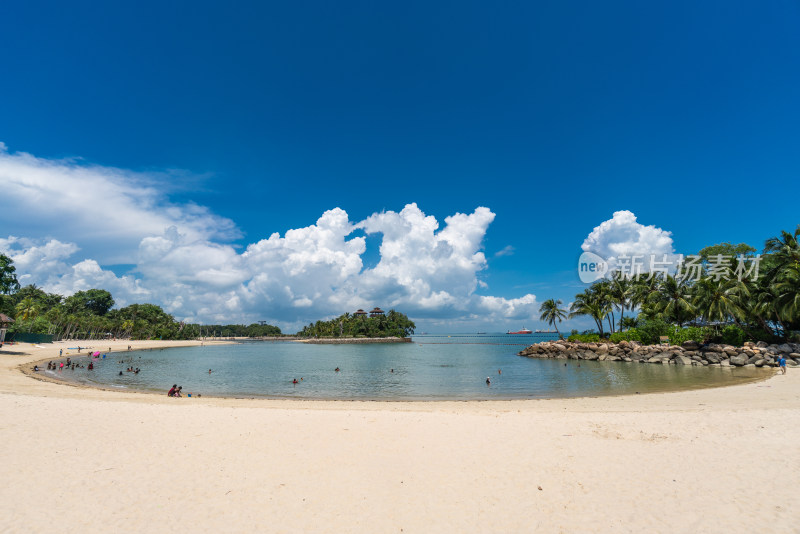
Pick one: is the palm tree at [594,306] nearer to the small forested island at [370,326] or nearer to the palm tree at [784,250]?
the palm tree at [784,250]

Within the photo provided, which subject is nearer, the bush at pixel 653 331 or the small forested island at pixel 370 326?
the bush at pixel 653 331

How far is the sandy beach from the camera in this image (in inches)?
265

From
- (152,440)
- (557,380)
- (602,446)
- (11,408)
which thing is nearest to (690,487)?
(602,446)

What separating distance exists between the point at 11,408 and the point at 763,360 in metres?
55.7

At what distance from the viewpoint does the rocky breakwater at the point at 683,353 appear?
36938mm

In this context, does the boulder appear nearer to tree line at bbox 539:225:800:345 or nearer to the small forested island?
tree line at bbox 539:225:800:345

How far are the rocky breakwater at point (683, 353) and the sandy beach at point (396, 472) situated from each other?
30.2 meters

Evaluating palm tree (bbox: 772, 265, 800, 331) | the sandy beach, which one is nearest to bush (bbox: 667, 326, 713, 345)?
palm tree (bbox: 772, 265, 800, 331)

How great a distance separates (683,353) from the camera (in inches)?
1753

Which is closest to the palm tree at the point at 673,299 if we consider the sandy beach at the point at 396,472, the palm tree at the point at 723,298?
the palm tree at the point at 723,298

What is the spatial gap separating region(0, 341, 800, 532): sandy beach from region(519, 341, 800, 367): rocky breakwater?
99.0ft

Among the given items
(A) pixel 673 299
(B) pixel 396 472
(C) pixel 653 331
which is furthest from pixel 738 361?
(B) pixel 396 472

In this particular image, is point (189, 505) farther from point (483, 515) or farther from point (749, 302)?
point (749, 302)

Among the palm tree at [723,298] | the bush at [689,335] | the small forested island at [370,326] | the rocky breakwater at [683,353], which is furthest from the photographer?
the small forested island at [370,326]
